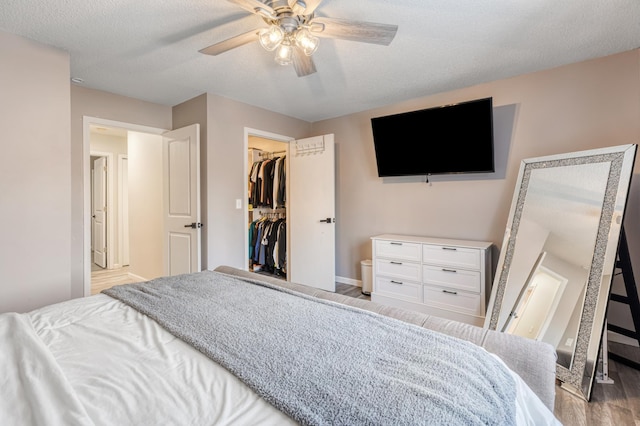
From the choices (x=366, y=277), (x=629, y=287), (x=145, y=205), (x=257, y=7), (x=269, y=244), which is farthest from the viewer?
(x=269, y=244)

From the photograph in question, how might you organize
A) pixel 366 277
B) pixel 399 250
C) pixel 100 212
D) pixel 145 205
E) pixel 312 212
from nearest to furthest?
1. pixel 399 250
2. pixel 366 277
3. pixel 312 212
4. pixel 145 205
5. pixel 100 212

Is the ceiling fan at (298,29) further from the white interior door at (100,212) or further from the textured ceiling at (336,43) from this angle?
the white interior door at (100,212)

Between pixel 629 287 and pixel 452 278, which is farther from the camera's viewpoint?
pixel 452 278

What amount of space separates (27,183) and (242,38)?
1.84 metres

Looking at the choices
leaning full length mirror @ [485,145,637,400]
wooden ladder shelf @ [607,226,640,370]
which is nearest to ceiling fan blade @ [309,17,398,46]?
leaning full length mirror @ [485,145,637,400]

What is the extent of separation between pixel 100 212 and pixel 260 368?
5.94 metres

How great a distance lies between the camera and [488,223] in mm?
2926

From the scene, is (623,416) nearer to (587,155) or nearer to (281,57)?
(587,155)

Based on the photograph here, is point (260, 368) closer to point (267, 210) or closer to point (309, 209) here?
point (309, 209)

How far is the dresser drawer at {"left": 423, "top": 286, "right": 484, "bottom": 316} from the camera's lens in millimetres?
2691

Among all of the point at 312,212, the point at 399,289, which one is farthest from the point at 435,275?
the point at 312,212

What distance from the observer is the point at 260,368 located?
882 millimetres

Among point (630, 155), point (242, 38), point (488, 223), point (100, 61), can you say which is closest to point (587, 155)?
point (630, 155)

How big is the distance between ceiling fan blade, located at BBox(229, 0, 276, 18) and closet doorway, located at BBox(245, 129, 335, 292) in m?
2.05
